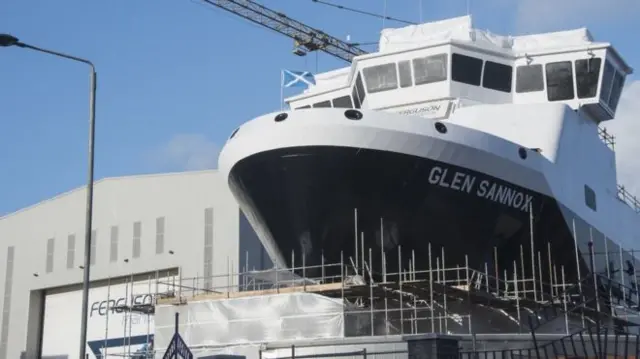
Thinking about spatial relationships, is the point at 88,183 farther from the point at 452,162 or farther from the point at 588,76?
the point at 588,76

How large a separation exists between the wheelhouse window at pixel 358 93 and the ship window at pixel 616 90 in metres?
6.90

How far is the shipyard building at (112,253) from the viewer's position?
115ft

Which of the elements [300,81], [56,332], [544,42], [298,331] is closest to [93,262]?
[56,332]

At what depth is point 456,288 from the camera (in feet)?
64.4


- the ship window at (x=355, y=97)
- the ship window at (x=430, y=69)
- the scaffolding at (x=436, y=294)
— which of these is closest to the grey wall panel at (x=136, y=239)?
the ship window at (x=355, y=97)

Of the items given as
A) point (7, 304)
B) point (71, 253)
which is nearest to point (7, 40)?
point (71, 253)

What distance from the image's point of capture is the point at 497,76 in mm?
23359

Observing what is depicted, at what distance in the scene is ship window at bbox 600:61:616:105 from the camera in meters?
23.7

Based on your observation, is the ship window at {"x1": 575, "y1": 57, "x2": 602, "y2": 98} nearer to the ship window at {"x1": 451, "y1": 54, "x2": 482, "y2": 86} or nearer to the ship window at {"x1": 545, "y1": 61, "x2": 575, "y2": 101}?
the ship window at {"x1": 545, "y1": 61, "x2": 575, "y2": 101}

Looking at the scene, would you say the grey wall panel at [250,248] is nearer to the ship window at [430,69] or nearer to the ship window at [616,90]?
the ship window at [430,69]

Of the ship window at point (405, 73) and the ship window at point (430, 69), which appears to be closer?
the ship window at point (430, 69)

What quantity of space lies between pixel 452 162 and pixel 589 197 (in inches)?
225

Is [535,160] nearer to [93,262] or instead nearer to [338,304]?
[338,304]

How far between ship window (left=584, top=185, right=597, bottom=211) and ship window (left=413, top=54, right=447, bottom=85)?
4729 mm
